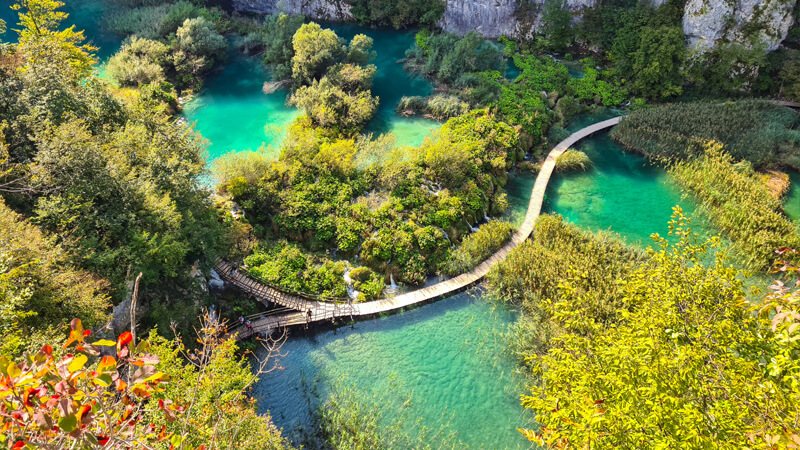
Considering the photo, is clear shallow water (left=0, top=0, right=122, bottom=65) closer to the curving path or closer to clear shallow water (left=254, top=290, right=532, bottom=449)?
the curving path

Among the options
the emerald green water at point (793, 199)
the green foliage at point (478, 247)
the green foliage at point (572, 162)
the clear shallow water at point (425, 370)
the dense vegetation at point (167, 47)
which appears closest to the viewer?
the clear shallow water at point (425, 370)

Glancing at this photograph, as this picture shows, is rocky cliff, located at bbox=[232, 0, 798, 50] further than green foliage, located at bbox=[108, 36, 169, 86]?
No

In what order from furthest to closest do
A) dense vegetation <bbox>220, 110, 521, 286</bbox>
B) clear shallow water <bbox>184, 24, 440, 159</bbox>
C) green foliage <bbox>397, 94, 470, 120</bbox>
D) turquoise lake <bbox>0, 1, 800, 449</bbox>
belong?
green foliage <bbox>397, 94, 470, 120</bbox>
clear shallow water <bbox>184, 24, 440, 159</bbox>
dense vegetation <bbox>220, 110, 521, 286</bbox>
turquoise lake <bbox>0, 1, 800, 449</bbox>

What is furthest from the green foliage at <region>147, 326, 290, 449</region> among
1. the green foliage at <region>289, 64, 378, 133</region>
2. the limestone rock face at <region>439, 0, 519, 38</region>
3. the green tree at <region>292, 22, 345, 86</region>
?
the limestone rock face at <region>439, 0, 519, 38</region>

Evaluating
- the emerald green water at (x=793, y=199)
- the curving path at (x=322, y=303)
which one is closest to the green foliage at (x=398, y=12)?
the curving path at (x=322, y=303)

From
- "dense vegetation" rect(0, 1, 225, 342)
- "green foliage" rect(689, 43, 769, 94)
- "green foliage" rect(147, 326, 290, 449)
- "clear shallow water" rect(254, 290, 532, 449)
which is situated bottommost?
"clear shallow water" rect(254, 290, 532, 449)

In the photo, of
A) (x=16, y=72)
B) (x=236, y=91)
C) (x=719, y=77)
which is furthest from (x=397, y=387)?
(x=719, y=77)

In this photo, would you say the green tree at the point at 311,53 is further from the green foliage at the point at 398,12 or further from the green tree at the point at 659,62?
the green tree at the point at 659,62
